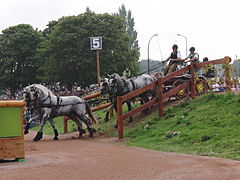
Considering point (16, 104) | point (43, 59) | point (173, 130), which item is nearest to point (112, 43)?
point (43, 59)

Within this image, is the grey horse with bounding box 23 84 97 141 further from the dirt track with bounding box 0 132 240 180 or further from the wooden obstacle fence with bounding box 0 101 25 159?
the wooden obstacle fence with bounding box 0 101 25 159

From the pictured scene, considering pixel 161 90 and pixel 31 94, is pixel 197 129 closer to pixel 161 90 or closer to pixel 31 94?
pixel 161 90

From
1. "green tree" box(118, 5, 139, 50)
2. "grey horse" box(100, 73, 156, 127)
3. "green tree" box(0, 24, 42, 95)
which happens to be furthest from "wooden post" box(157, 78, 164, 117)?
"green tree" box(118, 5, 139, 50)

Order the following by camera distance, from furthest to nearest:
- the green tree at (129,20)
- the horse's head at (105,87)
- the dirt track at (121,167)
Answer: the green tree at (129,20), the horse's head at (105,87), the dirt track at (121,167)

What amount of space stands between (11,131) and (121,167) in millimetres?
2689

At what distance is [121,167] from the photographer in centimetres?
845

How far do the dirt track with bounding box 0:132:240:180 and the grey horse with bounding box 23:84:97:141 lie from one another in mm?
5719

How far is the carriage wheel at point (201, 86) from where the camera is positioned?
17.6 metres

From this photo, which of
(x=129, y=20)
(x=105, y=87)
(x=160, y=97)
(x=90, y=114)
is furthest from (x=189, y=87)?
(x=129, y=20)

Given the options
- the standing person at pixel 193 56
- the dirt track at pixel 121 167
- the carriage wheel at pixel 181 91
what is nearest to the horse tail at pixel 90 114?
the carriage wheel at pixel 181 91

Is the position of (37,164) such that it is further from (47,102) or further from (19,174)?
(47,102)

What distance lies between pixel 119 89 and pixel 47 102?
2.99m

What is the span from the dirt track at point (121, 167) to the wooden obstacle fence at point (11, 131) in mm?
273

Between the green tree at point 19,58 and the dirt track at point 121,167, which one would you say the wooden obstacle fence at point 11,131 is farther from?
the green tree at point 19,58
